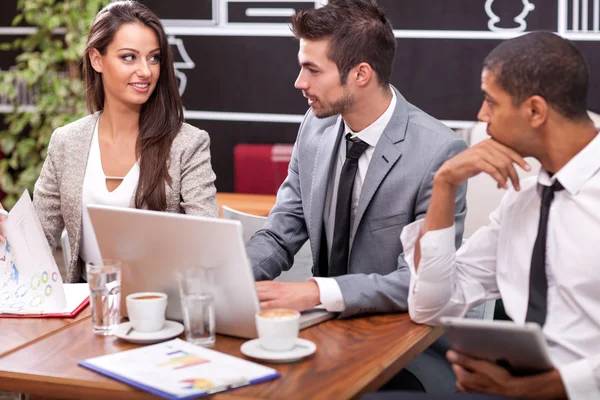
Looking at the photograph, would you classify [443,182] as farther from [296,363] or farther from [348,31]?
[348,31]

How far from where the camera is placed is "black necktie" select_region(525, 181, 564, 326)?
1.81 metres

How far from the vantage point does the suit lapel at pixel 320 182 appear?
241 cm

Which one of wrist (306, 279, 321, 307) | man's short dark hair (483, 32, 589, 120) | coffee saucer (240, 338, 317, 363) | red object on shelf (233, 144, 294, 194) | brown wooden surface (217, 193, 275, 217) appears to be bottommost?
brown wooden surface (217, 193, 275, 217)

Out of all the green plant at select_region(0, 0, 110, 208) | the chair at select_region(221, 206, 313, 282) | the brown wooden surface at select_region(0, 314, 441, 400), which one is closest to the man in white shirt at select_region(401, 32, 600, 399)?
the brown wooden surface at select_region(0, 314, 441, 400)

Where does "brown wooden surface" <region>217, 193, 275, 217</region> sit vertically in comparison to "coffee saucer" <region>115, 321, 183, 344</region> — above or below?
below

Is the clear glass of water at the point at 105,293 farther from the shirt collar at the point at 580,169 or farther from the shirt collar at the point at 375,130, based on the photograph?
the shirt collar at the point at 580,169

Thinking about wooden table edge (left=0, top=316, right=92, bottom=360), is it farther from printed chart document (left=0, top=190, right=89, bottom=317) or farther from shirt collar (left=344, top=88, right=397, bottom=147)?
shirt collar (left=344, top=88, right=397, bottom=147)

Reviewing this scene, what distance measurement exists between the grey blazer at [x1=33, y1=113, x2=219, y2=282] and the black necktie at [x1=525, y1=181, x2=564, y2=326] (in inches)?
43.4

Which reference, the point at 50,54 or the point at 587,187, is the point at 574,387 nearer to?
the point at 587,187

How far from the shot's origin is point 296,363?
64.9 inches

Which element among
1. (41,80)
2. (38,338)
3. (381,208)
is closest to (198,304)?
(38,338)

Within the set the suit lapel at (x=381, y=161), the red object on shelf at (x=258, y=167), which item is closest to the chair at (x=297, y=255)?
the suit lapel at (x=381, y=161)

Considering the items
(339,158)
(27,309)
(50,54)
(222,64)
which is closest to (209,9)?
(222,64)

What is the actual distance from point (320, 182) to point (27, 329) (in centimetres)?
87
